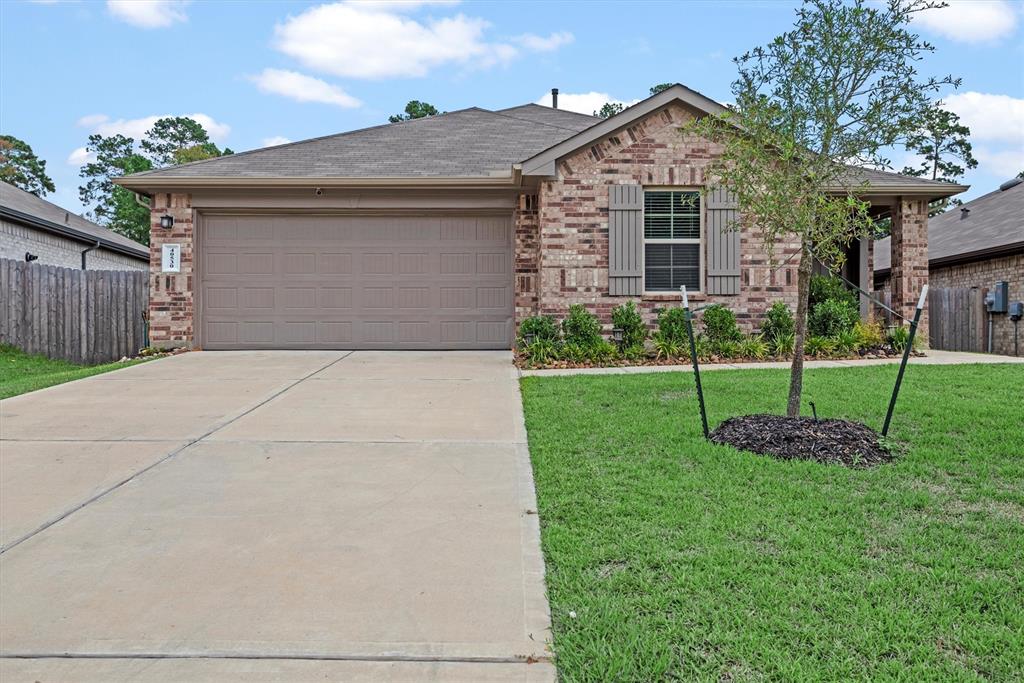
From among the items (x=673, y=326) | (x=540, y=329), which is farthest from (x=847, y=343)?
(x=540, y=329)

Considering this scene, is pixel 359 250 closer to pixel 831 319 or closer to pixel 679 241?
pixel 679 241

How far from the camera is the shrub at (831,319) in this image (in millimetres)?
10484

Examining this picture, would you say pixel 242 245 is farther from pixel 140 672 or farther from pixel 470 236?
pixel 140 672

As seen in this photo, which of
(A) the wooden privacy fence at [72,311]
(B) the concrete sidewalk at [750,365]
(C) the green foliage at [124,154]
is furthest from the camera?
(C) the green foliage at [124,154]

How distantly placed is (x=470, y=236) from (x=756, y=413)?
22.6 ft

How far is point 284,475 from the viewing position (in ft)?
14.4

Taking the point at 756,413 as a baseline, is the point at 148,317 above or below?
above

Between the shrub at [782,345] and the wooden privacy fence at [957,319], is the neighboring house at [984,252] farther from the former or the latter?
the shrub at [782,345]

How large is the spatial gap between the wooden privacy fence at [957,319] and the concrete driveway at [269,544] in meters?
12.0

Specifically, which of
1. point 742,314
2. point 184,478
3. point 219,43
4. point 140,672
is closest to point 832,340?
point 742,314

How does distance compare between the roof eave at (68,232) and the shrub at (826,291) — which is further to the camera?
the roof eave at (68,232)

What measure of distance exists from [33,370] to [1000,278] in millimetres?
17572

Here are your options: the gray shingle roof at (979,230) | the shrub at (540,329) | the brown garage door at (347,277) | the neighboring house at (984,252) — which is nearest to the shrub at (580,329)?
the shrub at (540,329)

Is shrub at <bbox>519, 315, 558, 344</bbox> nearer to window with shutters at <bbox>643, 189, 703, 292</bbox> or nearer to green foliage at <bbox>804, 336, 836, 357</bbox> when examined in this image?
window with shutters at <bbox>643, 189, 703, 292</bbox>
